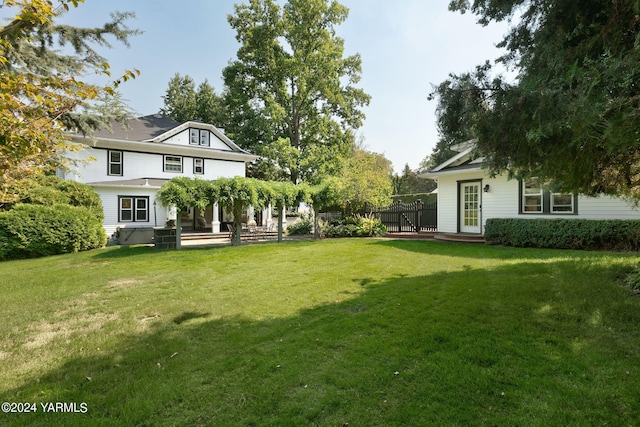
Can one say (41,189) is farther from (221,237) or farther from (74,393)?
(74,393)

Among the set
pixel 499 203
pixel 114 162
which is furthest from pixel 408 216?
pixel 114 162

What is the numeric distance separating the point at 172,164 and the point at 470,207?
1726cm

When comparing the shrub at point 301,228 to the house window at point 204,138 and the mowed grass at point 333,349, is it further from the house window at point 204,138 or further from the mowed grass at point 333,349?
the mowed grass at point 333,349

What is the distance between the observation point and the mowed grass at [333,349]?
95.1 inches

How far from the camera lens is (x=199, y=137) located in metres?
21.0

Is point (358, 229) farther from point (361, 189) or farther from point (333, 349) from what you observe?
point (333, 349)

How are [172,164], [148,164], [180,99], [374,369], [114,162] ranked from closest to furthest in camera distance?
1. [374,369]
2. [114,162]
3. [148,164]
4. [172,164]
5. [180,99]

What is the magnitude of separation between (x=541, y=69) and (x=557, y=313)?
3.15 meters

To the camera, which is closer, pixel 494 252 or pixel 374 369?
pixel 374 369

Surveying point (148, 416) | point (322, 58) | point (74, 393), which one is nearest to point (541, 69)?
point (148, 416)

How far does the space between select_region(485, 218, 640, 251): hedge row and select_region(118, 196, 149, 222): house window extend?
17.5m

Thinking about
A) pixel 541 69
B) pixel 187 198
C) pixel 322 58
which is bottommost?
pixel 187 198

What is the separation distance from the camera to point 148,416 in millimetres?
2387

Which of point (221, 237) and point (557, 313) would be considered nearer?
point (557, 313)
